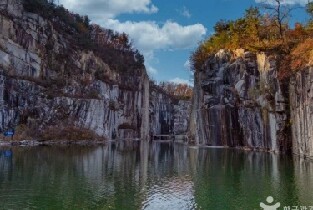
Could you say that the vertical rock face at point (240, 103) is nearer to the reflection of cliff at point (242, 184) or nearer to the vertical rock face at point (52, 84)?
the reflection of cliff at point (242, 184)

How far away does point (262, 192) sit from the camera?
2109cm

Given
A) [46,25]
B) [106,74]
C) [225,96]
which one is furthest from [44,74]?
[225,96]

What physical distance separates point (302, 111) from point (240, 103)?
16714mm

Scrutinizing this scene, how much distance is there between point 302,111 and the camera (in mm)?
38688

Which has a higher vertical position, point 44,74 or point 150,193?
point 44,74

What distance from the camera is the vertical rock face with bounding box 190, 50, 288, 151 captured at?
47250 millimetres

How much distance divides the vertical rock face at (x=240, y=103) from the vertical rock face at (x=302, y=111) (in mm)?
3379

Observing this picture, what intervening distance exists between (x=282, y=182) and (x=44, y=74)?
67158 millimetres

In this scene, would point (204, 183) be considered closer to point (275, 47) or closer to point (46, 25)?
point (275, 47)

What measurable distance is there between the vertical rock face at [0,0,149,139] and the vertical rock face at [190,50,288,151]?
26.3 meters

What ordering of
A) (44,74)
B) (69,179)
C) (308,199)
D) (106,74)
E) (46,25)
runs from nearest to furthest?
(308,199)
(69,179)
(44,74)
(46,25)
(106,74)

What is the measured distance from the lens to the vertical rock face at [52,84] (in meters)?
73.5

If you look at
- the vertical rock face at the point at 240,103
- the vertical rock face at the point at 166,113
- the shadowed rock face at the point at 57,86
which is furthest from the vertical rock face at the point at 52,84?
the vertical rock face at the point at 240,103
